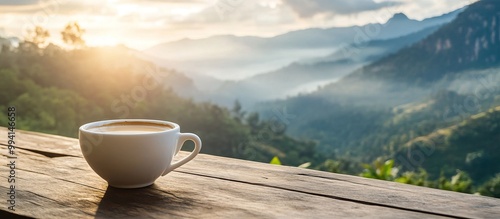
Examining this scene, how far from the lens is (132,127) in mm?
877

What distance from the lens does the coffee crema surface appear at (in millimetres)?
860

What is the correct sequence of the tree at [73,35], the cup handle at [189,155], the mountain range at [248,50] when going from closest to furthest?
the cup handle at [189,155]
the tree at [73,35]
the mountain range at [248,50]

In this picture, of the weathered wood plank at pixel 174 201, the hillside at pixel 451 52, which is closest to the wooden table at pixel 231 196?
the weathered wood plank at pixel 174 201

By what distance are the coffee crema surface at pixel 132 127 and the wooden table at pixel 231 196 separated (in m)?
0.09

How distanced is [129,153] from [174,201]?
100 mm

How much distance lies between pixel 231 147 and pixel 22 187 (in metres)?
4.44

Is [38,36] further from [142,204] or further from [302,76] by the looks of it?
[142,204]

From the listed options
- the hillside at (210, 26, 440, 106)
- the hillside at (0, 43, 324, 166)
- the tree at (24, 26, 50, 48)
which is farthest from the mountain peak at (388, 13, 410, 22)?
the tree at (24, 26, 50, 48)

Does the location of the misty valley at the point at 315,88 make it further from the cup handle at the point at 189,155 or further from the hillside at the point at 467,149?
the cup handle at the point at 189,155

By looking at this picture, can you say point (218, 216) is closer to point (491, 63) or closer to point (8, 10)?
point (8, 10)

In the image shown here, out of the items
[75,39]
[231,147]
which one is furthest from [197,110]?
[75,39]

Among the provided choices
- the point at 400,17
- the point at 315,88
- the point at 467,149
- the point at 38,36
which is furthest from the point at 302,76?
the point at 38,36

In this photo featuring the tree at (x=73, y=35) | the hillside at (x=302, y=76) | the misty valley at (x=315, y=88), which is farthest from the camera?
the hillside at (x=302, y=76)

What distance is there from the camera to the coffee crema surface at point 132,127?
0.86m
